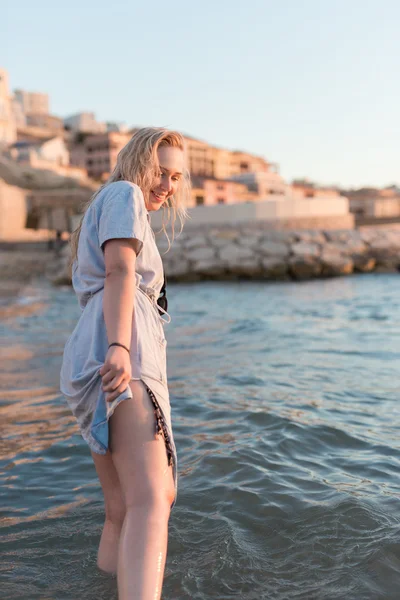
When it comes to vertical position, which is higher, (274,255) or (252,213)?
(252,213)

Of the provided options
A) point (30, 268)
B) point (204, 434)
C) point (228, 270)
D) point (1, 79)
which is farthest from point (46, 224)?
point (1, 79)

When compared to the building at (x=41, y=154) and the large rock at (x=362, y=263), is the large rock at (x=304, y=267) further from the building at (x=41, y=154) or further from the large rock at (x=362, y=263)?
the building at (x=41, y=154)

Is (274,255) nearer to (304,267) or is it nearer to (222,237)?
(304,267)

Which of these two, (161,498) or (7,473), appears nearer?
(161,498)

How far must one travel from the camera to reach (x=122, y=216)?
74.8 inches

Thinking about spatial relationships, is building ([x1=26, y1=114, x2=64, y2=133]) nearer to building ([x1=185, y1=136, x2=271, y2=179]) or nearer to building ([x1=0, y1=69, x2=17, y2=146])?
building ([x1=0, y1=69, x2=17, y2=146])

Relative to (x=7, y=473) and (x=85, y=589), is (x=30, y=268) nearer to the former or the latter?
(x=7, y=473)

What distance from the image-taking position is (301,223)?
2475 centimetres

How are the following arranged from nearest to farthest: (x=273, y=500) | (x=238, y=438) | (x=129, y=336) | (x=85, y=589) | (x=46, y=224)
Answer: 1. (x=129, y=336)
2. (x=85, y=589)
3. (x=273, y=500)
4. (x=238, y=438)
5. (x=46, y=224)

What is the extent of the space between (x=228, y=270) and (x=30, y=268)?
7.15m

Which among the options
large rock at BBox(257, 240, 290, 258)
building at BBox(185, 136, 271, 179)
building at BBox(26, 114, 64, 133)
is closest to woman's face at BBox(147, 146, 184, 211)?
large rock at BBox(257, 240, 290, 258)

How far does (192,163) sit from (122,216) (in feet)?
224

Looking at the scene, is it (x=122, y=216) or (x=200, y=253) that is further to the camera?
(x=200, y=253)

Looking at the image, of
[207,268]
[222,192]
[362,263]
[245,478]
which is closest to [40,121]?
[222,192]
